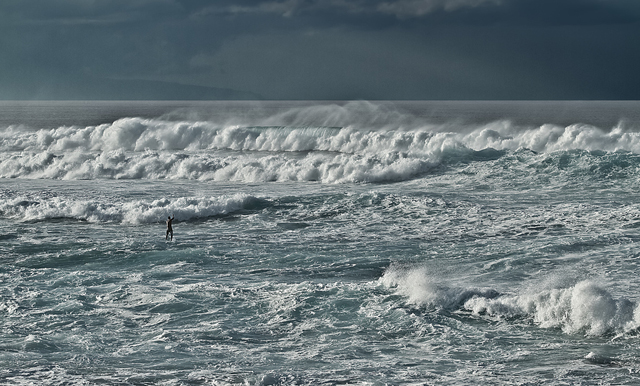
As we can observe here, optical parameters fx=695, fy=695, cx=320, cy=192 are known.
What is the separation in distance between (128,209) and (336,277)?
1176 centimetres

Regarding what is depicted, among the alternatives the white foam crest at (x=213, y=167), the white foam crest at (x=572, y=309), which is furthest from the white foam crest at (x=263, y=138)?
the white foam crest at (x=572, y=309)

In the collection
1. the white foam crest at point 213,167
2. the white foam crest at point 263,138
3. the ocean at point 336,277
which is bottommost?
the ocean at point 336,277

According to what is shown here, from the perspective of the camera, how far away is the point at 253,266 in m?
17.7

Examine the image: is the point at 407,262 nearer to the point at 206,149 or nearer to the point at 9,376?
the point at 9,376

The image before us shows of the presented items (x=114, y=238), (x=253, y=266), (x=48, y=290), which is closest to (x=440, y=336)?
(x=253, y=266)

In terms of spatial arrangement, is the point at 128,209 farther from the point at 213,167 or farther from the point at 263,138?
the point at 263,138

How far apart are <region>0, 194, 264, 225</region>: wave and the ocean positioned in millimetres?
78

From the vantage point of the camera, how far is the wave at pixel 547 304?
12.6 metres

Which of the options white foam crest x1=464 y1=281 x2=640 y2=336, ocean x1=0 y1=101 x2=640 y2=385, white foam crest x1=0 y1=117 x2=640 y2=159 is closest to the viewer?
ocean x1=0 y1=101 x2=640 y2=385

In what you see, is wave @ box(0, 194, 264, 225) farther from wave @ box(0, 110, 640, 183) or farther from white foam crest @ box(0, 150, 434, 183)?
wave @ box(0, 110, 640, 183)

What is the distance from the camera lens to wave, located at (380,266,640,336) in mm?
12648

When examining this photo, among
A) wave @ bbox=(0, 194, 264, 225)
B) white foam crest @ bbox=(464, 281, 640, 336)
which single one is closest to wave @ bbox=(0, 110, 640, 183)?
wave @ bbox=(0, 194, 264, 225)

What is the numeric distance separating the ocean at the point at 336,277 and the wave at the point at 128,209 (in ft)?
0.26

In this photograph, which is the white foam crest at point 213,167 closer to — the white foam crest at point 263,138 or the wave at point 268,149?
the wave at point 268,149
